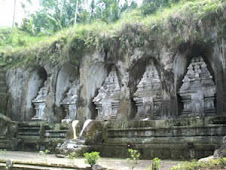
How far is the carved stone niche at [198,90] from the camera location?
32.2 ft

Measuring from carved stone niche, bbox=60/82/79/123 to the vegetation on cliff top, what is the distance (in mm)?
1574

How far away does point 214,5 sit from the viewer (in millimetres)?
9438

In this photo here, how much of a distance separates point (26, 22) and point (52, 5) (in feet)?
24.8

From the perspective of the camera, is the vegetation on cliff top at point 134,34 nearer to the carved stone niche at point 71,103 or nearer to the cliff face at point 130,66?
the cliff face at point 130,66

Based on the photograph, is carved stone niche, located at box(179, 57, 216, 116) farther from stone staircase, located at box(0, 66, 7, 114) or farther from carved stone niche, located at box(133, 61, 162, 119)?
stone staircase, located at box(0, 66, 7, 114)

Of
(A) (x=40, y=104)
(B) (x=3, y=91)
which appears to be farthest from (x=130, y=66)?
(B) (x=3, y=91)

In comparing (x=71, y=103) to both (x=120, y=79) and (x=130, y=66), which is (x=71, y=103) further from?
(x=130, y=66)

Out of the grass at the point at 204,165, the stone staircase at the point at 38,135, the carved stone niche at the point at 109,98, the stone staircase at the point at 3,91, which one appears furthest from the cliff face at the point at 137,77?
the grass at the point at 204,165

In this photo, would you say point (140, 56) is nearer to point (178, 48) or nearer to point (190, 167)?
point (178, 48)

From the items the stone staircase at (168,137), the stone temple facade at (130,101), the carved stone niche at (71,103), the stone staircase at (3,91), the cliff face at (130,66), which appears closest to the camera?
the stone staircase at (168,137)

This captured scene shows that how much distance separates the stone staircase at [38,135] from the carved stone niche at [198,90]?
16.4 ft

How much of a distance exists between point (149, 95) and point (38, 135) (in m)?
5.24

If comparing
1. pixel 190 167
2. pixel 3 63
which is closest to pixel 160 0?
pixel 3 63

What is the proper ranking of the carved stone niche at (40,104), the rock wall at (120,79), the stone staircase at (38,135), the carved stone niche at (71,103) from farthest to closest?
the carved stone niche at (40,104) → the carved stone niche at (71,103) → the stone staircase at (38,135) → the rock wall at (120,79)
